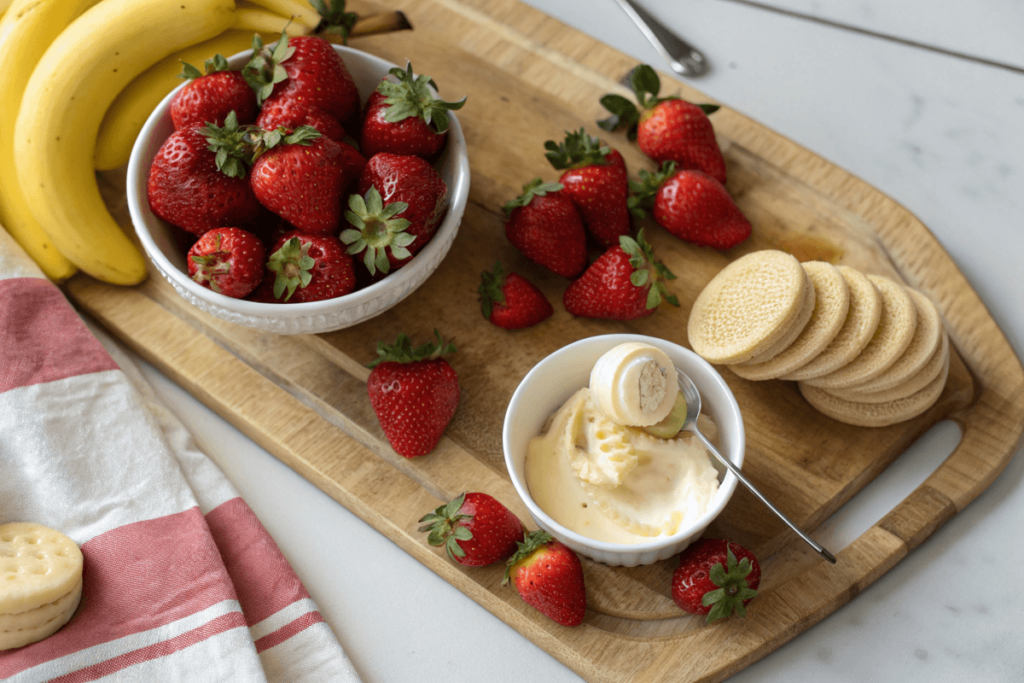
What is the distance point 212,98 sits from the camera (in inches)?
56.8

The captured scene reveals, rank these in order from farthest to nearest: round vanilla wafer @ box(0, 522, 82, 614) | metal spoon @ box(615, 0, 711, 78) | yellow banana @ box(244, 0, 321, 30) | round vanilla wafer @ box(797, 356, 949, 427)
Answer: metal spoon @ box(615, 0, 711, 78)
yellow banana @ box(244, 0, 321, 30)
round vanilla wafer @ box(797, 356, 949, 427)
round vanilla wafer @ box(0, 522, 82, 614)

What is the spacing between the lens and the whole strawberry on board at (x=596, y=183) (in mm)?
1596

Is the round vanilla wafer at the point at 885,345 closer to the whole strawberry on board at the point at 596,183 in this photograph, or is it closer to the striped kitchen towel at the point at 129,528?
the whole strawberry on board at the point at 596,183

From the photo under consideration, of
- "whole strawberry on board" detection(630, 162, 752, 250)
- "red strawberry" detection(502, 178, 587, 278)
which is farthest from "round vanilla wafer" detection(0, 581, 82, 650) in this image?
"whole strawberry on board" detection(630, 162, 752, 250)

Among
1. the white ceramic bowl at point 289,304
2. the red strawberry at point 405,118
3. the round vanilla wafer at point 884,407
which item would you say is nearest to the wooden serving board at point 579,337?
the round vanilla wafer at point 884,407

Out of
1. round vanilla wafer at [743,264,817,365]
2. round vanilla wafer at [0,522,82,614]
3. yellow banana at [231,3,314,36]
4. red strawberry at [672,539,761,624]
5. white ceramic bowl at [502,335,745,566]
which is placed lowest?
round vanilla wafer at [0,522,82,614]

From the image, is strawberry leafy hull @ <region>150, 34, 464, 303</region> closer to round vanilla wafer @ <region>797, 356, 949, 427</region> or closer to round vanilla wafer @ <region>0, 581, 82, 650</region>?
round vanilla wafer @ <region>0, 581, 82, 650</region>

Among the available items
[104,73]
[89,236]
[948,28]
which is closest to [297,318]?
[89,236]

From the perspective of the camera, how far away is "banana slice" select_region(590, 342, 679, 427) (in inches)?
51.9

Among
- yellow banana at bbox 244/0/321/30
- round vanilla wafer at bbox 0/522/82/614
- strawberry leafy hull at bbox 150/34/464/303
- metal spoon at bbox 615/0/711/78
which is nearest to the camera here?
round vanilla wafer at bbox 0/522/82/614

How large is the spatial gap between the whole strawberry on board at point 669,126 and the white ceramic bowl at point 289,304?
42 cm

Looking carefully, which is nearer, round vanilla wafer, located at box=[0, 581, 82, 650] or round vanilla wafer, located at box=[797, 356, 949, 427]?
round vanilla wafer, located at box=[0, 581, 82, 650]

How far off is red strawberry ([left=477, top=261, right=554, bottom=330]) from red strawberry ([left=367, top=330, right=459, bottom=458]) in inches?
5.6

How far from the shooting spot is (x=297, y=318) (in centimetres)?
141
